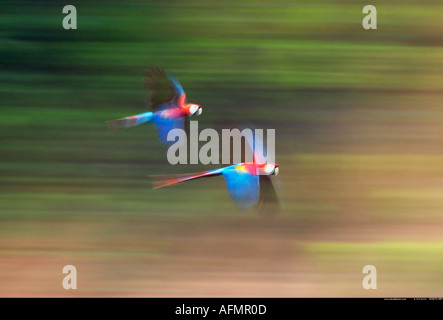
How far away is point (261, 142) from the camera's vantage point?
111 inches

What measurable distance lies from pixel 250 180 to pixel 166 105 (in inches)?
20.0

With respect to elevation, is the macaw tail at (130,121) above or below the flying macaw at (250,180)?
above

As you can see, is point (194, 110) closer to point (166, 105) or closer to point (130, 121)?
point (166, 105)

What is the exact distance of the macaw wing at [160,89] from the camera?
2717 millimetres

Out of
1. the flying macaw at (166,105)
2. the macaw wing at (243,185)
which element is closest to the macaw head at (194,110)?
the flying macaw at (166,105)

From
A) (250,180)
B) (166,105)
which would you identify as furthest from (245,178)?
(166,105)

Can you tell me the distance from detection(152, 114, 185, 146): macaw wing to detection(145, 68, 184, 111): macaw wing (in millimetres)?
51

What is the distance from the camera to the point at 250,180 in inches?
106

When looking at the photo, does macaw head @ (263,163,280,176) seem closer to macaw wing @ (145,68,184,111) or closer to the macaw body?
the macaw body

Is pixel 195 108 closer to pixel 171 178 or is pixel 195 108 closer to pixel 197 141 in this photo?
pixel 197 141

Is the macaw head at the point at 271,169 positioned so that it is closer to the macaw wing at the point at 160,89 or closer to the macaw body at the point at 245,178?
the macaw body at the point at 245,178

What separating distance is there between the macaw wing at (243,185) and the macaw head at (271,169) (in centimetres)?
7

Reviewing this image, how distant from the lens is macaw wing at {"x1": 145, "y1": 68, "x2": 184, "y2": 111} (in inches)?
107
